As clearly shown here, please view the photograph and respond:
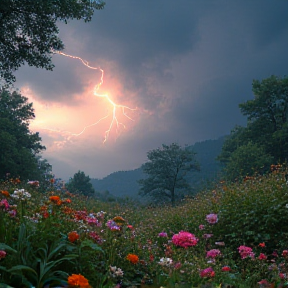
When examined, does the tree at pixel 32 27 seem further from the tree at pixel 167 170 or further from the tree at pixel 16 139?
the tree at pixel 167 170

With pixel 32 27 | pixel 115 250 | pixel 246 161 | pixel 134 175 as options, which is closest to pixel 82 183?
pixel 246 161

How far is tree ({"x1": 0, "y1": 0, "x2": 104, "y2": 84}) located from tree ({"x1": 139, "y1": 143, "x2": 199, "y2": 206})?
69.3 feet

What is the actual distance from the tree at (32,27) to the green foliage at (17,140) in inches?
403

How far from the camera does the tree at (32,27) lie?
404 inches

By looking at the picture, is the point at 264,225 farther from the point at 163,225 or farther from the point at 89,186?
the point at 89,186

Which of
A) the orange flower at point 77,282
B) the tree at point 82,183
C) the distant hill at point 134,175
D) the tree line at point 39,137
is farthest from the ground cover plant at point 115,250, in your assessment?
the distant hill at point 134,175

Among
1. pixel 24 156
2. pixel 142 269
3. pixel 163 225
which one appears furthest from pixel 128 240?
pixel 24 156

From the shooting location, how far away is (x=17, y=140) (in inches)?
1021

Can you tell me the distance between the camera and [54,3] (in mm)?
10211

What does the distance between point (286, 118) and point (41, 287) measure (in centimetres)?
2759

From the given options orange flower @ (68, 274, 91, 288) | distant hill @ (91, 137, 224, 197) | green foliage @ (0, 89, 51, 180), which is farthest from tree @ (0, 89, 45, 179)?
distant hill @ (91, 137, 224, 197)

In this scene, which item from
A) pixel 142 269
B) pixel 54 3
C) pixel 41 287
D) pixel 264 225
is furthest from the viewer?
pixel 54 3

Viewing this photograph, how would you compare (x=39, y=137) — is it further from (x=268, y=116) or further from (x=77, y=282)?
(x=77, y=282)

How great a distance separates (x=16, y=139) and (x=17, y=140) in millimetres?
2435
